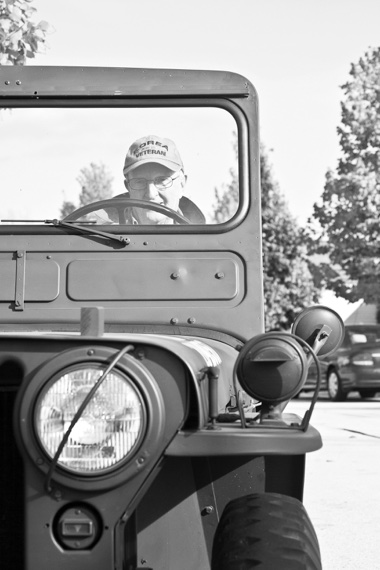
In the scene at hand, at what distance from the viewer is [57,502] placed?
2.29m

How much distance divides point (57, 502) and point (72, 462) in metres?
0.11

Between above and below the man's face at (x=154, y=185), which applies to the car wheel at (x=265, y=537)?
below

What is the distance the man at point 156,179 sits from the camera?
3791 mm

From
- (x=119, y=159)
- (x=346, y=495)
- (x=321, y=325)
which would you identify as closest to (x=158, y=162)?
(x=119, y=159)

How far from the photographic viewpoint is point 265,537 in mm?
2365

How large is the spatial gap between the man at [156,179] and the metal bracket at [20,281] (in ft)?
1.44

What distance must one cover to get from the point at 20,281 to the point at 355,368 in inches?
607

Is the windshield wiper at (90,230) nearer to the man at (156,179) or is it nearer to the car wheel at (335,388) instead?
the man at (156,179)

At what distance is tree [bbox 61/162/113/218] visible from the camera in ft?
12.5

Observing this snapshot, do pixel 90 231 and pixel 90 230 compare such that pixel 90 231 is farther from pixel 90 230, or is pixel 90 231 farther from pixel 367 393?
pixel 367 393

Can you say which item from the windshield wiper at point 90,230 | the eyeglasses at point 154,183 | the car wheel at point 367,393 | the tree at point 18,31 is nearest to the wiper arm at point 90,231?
the windshield wiper at point 90,230

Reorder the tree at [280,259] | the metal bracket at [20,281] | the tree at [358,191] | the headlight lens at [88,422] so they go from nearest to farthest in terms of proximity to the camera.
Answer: the headlight lens at [88,422]
the metal bracket at [20,281]
the tree at [358,191]
the tree at [280,259]

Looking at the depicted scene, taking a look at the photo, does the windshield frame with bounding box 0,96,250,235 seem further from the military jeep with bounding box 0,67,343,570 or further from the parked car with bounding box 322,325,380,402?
Answer: the parked car with bounding box 322,325,380,402

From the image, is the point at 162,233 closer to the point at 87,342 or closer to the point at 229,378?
the point at 229,378
